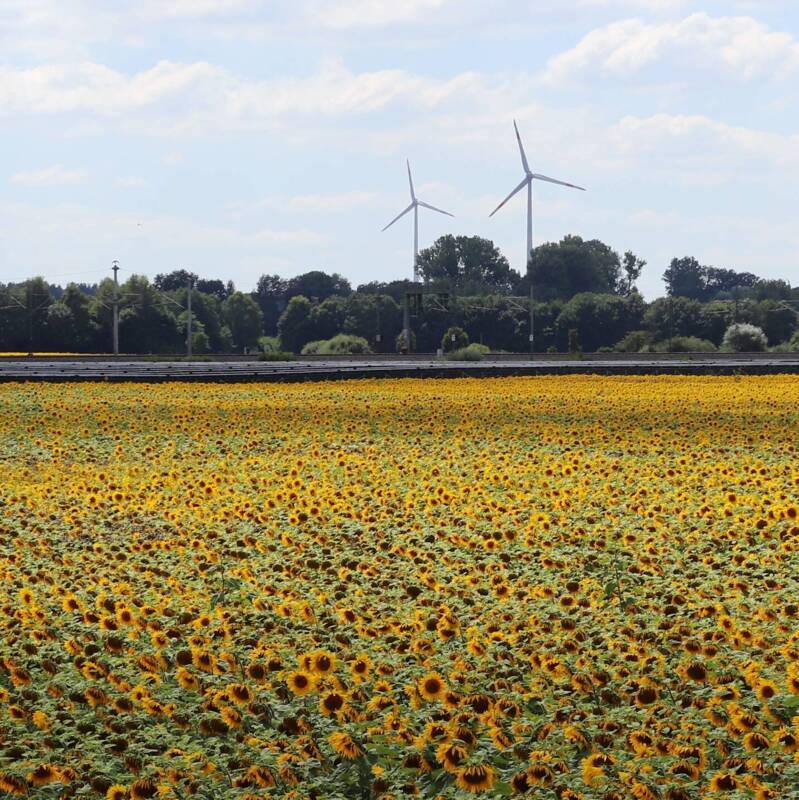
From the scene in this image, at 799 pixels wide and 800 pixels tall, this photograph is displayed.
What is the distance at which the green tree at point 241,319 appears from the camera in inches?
6137

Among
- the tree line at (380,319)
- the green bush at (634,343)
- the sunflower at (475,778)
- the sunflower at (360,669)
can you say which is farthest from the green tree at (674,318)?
the sunflower at (475,778)

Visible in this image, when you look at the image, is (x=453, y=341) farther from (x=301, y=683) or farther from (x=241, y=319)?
(x=301, y=683)

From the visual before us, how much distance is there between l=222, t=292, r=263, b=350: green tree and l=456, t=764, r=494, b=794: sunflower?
491 feet

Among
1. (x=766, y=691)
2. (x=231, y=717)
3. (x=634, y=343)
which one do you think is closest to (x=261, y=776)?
(x=231, y=717)

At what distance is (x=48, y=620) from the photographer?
9008 mm

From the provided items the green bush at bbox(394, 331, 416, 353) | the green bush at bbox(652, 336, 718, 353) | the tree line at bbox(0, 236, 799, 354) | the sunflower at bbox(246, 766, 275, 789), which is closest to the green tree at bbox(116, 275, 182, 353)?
the tree line at bbox(0, 236, 799, 354)

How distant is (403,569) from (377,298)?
451 ft

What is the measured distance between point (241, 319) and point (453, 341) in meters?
58.0

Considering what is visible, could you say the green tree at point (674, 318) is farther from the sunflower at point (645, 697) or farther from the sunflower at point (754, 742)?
the sunflower at point (754, 742)

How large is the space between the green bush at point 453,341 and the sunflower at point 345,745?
9090 centimetres

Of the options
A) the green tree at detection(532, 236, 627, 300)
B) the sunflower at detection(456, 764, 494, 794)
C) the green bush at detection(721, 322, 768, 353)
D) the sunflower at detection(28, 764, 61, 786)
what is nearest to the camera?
the sunflower at detection(456, 764, 494, 794)

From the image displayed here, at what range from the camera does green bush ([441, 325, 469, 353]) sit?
102062mm

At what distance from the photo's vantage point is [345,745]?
20.5ft

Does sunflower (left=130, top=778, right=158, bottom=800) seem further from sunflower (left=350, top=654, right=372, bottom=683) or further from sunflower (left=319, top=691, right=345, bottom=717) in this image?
sunflower (left=350, top=654, right=372, bottom=683)
